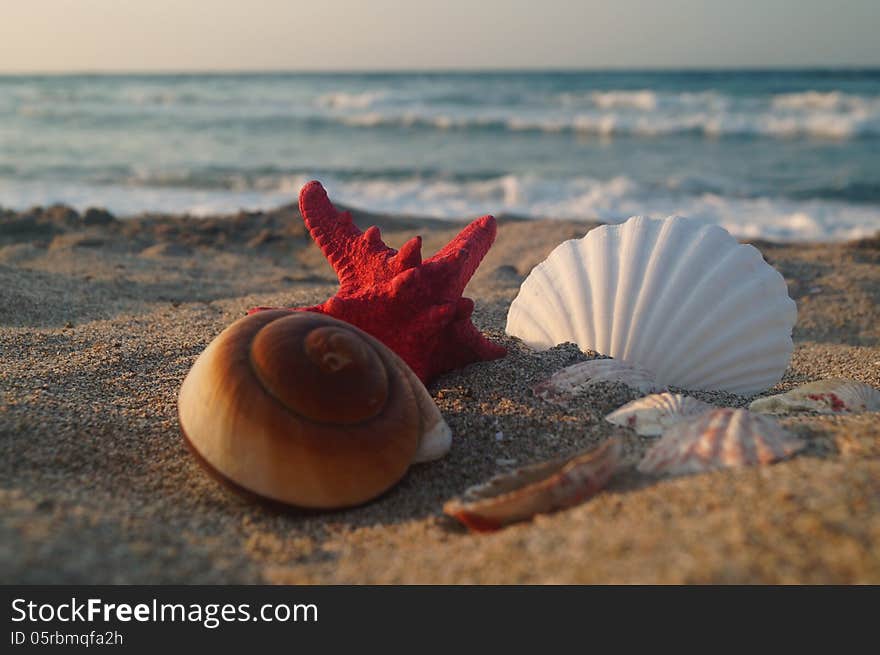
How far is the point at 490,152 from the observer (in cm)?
1781

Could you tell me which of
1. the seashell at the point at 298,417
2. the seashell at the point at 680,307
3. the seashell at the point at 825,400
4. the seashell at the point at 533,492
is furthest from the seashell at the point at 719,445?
the seashell at the point at 680,307

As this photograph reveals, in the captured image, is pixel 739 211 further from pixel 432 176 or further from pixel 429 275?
pixel 429 275

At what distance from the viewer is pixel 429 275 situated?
2.68 meters

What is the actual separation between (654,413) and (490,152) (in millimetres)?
16073

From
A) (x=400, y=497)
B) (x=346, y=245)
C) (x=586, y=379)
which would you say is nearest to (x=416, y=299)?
(x=346, y=245)

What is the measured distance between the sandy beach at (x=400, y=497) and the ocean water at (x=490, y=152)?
281 inches

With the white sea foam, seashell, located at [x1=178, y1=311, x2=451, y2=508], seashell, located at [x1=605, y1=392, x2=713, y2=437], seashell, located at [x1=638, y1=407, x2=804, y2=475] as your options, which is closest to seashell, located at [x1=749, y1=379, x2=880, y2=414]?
seashell, located at [x1=605, y1=392, x2=713, y2=437]

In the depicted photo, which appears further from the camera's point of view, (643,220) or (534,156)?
(534,156)

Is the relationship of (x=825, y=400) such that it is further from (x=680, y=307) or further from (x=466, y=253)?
(x=466, y=253)

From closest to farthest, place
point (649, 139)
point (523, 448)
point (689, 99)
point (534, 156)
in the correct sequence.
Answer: point (523, 448) < point (534, 156) < point (649, 139) < point (689, 99)

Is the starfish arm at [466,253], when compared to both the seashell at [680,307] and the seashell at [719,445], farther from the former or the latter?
the seashell at [719,445]

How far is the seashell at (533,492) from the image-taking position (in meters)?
1.80
